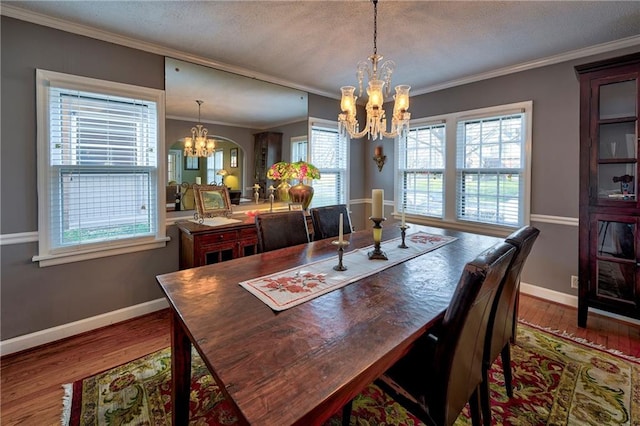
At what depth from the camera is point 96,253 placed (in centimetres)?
264

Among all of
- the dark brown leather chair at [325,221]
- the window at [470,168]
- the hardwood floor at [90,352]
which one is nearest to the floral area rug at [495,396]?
the hardwood floor at [90,352]

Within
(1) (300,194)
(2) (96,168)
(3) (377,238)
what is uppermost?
(2) (96,168)

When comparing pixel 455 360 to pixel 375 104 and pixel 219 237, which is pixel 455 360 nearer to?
pixel 375 104

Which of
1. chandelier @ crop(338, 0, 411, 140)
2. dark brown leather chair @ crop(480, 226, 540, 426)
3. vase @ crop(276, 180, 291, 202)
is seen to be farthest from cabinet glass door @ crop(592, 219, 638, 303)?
vase @ crop(276, 180, 291, 202)

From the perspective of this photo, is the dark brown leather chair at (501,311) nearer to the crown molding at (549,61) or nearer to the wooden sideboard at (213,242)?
the wooden sideboard at (213,242)

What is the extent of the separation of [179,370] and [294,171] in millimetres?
2391

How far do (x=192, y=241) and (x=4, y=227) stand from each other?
1.30 m

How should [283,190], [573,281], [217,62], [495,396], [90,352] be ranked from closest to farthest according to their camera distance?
[495,396] → [90,352] → [573,281] → [217,62] → [283,190]

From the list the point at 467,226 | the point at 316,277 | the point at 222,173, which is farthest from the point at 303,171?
the point at 467,226

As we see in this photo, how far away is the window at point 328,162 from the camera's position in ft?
14.0

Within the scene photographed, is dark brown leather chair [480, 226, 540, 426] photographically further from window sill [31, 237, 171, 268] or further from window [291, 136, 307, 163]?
window [291, 136, 307, 163]

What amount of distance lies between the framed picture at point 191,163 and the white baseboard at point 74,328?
1356 millimetres

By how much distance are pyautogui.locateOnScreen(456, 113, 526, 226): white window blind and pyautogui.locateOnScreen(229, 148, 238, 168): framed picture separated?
2.73 meters

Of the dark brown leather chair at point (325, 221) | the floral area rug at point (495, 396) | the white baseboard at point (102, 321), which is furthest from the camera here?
the dark brown leather chair at point (325, 221)
